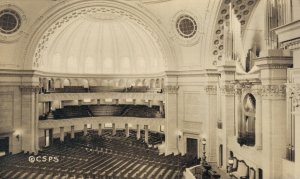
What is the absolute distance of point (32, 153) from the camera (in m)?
26.2

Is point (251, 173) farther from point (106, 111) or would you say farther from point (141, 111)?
point (106, 111)

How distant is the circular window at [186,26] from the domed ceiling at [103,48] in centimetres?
725

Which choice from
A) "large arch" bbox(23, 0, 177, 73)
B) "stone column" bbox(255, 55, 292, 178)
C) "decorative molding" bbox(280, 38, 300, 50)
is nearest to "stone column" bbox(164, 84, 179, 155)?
"large arch" bbox(23, 0, 177, 73)

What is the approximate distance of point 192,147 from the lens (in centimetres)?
2709

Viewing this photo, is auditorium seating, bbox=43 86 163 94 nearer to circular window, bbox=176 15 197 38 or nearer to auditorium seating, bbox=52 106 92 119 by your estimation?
auditorium seating, bbox=52 106 92 119

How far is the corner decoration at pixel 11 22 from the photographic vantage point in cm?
2406

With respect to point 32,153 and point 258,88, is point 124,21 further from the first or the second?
point 258,88

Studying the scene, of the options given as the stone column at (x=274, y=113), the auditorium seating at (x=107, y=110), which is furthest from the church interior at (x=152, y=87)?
A: the auditorium seating at (x=107, y=110)

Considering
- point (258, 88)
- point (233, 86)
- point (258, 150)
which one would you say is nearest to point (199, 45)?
point (233, 86)

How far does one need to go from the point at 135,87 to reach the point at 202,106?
1390cm

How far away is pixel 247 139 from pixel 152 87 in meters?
21.0

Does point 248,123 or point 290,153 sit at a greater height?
point 248,123

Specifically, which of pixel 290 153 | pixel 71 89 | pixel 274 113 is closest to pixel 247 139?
pixel 290 153

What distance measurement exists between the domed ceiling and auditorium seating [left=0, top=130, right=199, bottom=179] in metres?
10.1
